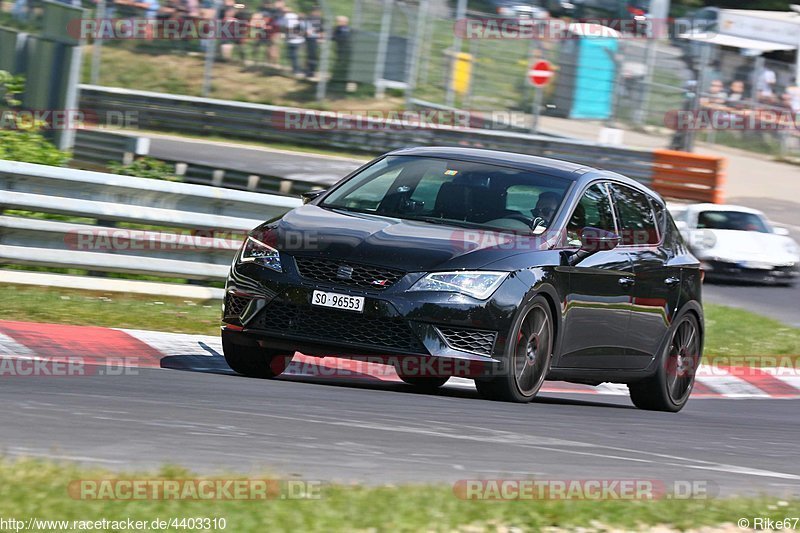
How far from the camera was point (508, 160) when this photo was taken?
888cm

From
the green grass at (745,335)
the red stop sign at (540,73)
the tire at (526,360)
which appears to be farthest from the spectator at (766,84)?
the tire at (526,360)

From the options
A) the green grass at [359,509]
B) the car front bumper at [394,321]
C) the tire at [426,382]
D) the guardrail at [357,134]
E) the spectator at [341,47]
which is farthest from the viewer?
the spectator at [341,47]

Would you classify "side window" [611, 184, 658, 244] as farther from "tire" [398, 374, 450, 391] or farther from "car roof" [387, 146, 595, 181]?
"tire" [398, 374, 450, 391]

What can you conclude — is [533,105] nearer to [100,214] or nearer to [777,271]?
[777,271]

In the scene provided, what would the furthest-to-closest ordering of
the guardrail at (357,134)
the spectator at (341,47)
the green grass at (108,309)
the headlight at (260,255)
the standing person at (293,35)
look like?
the spectator at (341,47)
the standing person at (293,35)
the guardrail at (357,134)
the green grass at (108,309)
the headlight at (260,255)

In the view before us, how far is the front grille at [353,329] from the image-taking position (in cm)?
757

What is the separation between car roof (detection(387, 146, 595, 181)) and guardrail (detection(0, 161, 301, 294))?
2.55 meters

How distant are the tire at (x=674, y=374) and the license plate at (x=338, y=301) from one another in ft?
9.84

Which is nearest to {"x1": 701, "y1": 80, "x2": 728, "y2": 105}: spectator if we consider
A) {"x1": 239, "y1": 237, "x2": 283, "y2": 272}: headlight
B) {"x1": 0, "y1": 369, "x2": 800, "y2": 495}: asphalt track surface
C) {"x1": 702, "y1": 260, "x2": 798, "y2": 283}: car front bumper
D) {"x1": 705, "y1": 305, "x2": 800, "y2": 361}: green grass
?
{"x1": 702, "y1": 260, "x2": 798, "y2": 283}: car front bumper

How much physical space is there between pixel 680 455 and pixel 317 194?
9.87ft

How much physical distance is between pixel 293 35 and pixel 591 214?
21.1m

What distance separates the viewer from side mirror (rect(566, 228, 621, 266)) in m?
8.46

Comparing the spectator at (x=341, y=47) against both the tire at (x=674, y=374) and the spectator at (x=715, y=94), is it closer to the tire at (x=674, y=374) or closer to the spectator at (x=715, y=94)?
the spectator at (x=715, y=94)

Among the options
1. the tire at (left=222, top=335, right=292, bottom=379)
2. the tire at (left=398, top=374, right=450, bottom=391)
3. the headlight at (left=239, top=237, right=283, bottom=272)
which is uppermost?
the headlight at (left=239, top=237, right=283, bottom=272)
